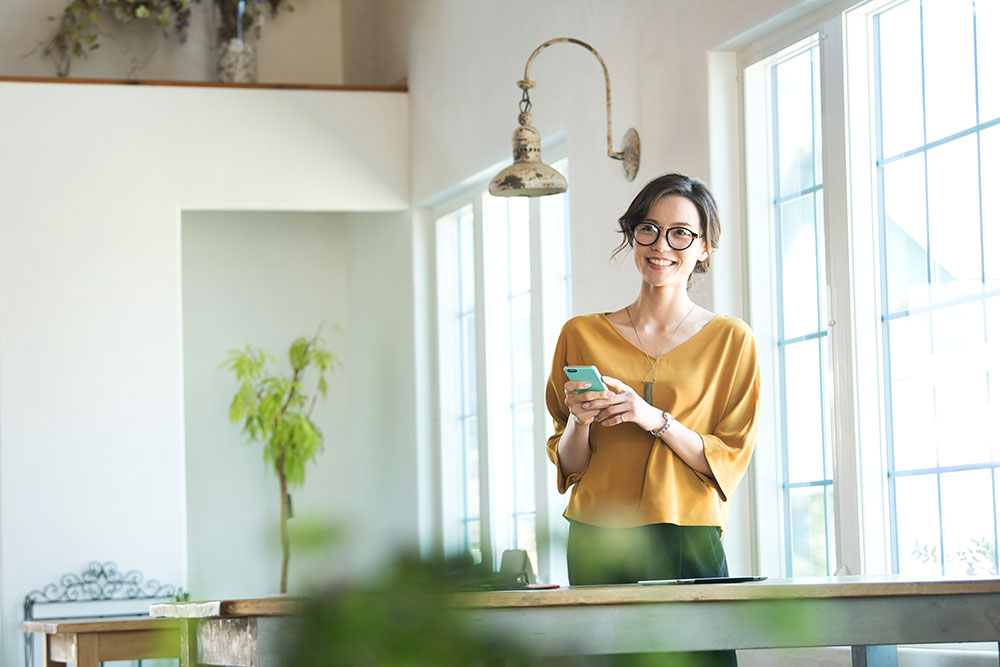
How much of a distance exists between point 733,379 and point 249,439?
15.4 feet

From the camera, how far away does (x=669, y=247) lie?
7.53ft

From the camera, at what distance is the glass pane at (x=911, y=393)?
3.04m

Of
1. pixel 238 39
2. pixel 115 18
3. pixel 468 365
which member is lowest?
pixel 468 365

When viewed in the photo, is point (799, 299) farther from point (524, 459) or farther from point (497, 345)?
point (497, 345)

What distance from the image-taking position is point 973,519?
2.88 metres

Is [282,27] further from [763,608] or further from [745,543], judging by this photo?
[763,608]

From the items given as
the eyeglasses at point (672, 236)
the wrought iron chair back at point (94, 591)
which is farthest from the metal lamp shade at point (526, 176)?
the wrought iron chair back at point (94, 591)

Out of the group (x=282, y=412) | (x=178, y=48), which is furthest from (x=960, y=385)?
(x=178, y=48)

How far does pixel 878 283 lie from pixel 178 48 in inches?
201

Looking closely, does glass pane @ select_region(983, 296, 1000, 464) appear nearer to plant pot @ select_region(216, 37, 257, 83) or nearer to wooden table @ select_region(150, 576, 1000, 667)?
wooden table @ select_region(150, 576, 1000, 667)

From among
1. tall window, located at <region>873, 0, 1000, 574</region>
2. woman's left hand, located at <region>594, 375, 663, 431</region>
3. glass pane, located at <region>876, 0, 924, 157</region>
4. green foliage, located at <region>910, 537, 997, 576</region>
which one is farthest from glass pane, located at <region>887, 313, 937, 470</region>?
woman's left hand, located at <region>594, 375, 663, 431</region>

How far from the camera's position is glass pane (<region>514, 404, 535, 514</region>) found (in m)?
5.29

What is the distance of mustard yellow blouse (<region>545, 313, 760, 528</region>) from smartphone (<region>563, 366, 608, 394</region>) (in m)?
0.22

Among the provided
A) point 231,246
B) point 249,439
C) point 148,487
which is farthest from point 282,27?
point 148,487
